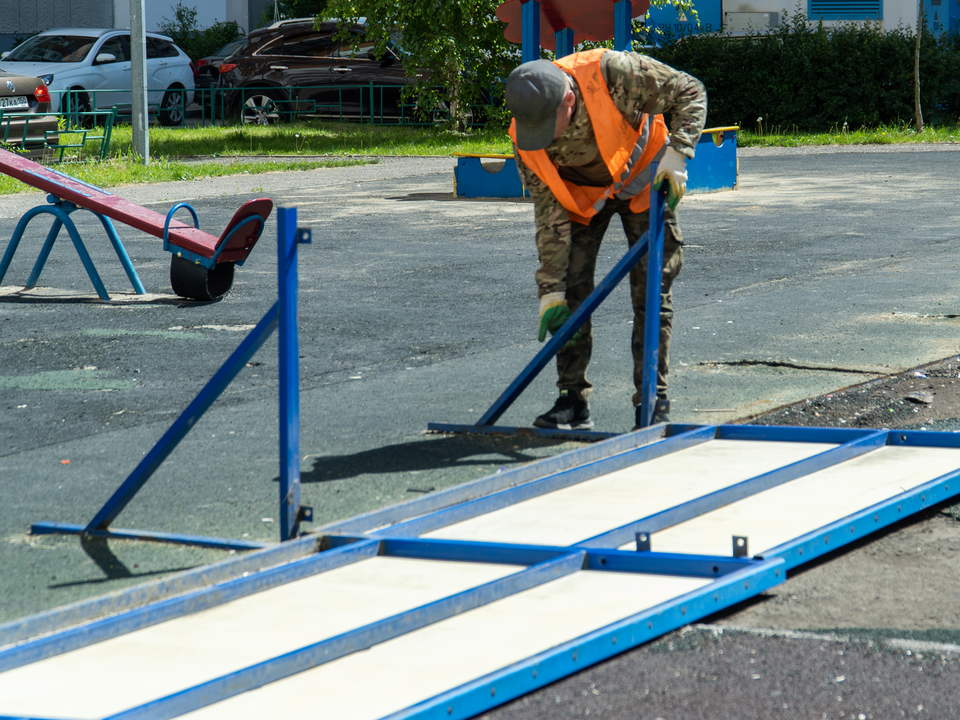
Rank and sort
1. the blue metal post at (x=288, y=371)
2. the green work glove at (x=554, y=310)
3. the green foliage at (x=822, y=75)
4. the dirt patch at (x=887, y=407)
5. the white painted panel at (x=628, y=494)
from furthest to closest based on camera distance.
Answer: the green foliage at (x=822, y=75), the dirt patch at (x=887, y=407), the green work glove at (x=554, y=310), the white painted panel at (x=628, y=494), the blue metal post at (x=288, y=371)

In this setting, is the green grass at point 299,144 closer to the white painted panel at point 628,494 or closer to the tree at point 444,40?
the tree at point 444,40

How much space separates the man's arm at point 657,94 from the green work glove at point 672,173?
3cm

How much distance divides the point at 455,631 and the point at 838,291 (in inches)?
258

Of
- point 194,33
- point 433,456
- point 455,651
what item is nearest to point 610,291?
point 433,456

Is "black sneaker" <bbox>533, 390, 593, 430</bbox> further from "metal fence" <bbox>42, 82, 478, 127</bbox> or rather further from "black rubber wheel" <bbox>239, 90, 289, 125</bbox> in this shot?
"black rubber wheel" <bbox>239, 90, 289, 125</bbox>

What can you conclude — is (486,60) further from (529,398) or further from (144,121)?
(529,398)

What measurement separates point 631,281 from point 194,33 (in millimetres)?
34692

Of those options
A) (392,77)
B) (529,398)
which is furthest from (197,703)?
(392,77)

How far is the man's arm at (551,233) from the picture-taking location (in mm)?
5523

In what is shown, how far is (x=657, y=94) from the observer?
5355mm

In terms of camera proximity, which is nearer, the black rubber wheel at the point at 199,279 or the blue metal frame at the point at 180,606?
the blue metal frame at the point at 180,606

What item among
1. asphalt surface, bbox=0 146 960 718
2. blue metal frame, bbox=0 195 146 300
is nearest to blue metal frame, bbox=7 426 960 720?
asphalt surface, bbox=0 146 960 718

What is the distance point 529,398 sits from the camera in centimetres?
651

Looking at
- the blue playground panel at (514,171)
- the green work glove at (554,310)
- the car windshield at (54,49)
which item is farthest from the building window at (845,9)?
the green work glove at (554,310)
